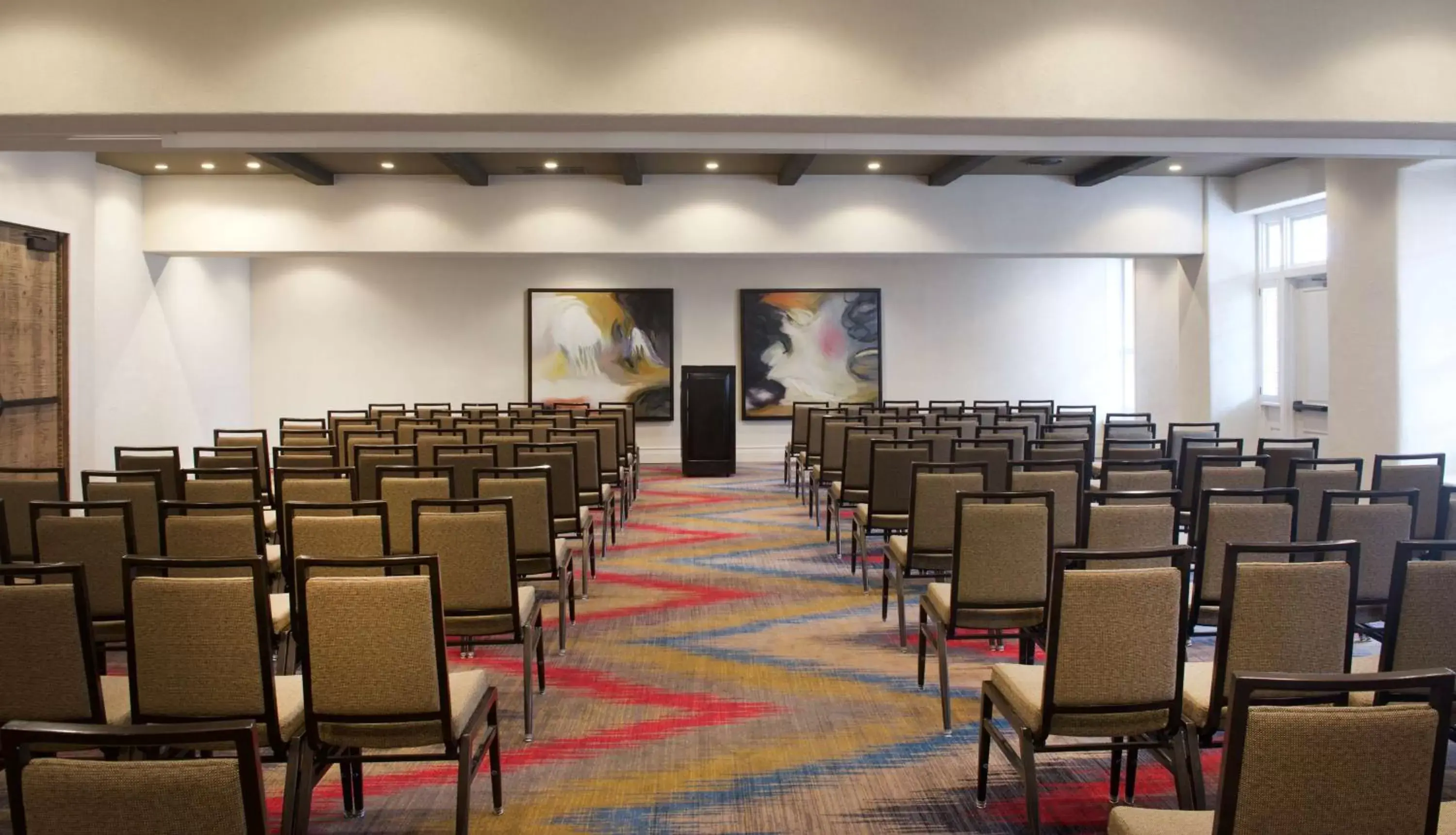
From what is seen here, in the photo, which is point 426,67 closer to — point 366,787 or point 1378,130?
point 366,787

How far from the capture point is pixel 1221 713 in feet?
9.55

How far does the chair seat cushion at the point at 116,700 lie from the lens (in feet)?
9.73

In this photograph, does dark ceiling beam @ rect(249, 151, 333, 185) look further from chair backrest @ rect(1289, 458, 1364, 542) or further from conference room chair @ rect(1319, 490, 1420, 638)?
conference room chair @ rect(1319, 490, 1420, 638)

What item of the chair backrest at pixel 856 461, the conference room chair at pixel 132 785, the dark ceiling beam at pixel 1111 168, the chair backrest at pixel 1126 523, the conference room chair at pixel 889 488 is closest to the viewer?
the conference room chair at pixel 132 785

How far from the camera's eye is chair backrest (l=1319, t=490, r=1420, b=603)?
409 cm

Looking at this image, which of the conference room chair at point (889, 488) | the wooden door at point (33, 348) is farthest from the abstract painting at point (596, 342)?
the conference room chair at point (889, 488)

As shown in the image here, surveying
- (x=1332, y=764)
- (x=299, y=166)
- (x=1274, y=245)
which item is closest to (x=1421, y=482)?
(x=1332, y=764)

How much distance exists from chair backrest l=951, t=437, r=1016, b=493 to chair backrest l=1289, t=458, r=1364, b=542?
161 cm

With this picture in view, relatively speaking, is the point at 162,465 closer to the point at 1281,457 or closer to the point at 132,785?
the point at 132,785

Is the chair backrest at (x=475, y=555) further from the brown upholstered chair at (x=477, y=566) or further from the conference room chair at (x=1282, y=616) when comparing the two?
the conference room chair at (x=1282, y=616)

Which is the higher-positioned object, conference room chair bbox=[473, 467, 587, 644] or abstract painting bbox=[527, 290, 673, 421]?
abstract painting bbox=[527, 290, 673, 421]

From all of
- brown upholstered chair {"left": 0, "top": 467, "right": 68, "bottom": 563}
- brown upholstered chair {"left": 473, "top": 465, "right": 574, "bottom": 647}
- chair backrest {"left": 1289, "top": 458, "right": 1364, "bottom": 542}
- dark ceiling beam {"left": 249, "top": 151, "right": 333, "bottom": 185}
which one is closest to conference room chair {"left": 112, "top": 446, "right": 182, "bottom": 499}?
brown upholstered chair {"left": 0, "top": 467, "right": 68, "bottom": 563}

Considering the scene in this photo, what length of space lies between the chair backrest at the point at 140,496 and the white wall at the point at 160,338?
20.6ft

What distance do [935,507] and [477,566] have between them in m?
2.29
